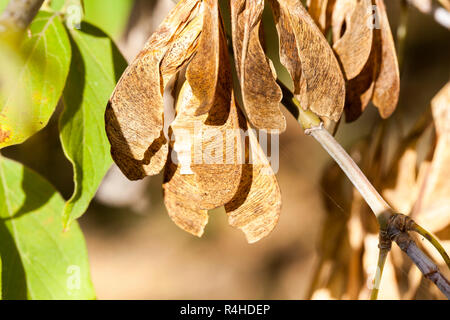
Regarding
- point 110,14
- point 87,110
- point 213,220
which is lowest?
point 213,220

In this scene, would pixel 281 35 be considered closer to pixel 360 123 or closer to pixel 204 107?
pixel 204 107

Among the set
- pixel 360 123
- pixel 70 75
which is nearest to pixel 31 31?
pixel 70 75

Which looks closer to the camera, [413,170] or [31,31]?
[31,31]

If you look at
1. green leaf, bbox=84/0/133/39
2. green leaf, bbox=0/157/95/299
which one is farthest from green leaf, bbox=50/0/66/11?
green leaf, bbox=0/157/95/299

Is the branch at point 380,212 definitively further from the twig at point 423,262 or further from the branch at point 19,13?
the branch at point 19,13

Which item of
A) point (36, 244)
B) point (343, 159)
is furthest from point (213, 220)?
point (343, 159)

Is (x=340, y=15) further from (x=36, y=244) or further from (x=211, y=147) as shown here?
(x=36, y=244)
